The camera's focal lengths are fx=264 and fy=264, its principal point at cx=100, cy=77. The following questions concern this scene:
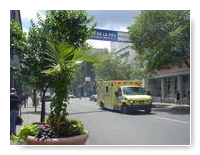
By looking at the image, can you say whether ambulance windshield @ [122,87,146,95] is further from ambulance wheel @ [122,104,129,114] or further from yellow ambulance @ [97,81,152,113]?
ambulance wheel @ [122,104,129,114]

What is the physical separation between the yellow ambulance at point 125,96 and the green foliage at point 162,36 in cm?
301

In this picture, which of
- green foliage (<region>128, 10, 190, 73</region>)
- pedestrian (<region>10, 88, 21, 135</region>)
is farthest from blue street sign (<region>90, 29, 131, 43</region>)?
green foliage (<region>128, 10, 190, 73</region>)

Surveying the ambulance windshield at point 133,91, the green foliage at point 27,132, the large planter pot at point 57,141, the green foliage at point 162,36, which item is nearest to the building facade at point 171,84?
the green foliage at point 162,36

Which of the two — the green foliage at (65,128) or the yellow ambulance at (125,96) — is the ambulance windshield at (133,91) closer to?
the yellow ambulance at (125,96)

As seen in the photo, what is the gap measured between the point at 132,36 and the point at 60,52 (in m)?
15.8

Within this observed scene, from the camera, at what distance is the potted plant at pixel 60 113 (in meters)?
6.43

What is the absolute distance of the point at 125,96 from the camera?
18078 mm

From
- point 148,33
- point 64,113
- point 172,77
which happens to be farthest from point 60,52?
point 172,77

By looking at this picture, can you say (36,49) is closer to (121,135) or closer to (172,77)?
(121,135)

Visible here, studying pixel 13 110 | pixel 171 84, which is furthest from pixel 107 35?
pixel 171 84

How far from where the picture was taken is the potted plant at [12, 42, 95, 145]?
6.43 m

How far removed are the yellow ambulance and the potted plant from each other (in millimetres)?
10916

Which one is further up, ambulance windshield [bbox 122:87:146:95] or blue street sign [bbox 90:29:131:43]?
blue street sign [bbox 90:29:131:43]
